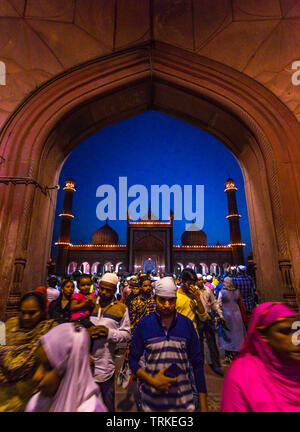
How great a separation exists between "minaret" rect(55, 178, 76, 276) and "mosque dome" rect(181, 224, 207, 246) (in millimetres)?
13392

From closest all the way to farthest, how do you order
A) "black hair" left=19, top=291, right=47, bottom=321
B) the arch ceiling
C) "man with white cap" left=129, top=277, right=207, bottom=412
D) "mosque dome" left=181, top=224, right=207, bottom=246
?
1. "man with white cap" left=129, top=277, right=207, bottom=412
2. "black hair" left=19, top=291, right=47, bottom=321
3. the arch ceiling
4. "mosque dome" left=181, top=224, right=207, bottom=246

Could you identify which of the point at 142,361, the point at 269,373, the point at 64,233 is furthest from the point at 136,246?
the point at 269,373

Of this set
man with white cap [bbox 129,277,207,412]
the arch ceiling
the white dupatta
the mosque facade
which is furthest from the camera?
the mosque facade

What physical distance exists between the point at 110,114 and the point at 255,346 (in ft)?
19.1

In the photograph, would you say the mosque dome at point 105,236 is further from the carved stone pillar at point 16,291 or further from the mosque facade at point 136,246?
the carved stone pillar at point 16,291

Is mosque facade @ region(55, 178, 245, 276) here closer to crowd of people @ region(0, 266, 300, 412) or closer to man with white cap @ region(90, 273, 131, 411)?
man with white cap @ region(90, 273, 131, 411)

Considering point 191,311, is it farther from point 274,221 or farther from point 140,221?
point 140,221

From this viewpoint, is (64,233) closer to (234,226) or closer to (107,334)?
(234,226)

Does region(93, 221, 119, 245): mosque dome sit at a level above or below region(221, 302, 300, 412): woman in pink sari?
above

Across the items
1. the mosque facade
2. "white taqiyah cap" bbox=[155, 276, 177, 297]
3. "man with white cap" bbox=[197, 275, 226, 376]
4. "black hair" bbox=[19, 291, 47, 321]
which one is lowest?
"man with white cap" bbox=[197, 275, 226, 376]

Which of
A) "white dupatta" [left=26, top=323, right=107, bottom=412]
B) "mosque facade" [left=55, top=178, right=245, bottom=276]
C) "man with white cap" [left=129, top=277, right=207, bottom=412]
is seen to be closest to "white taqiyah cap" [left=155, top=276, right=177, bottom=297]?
"man with white cap" [left=129, top=277, right=207, bottom=412]

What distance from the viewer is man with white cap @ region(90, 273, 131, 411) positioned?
1673 millimetres
